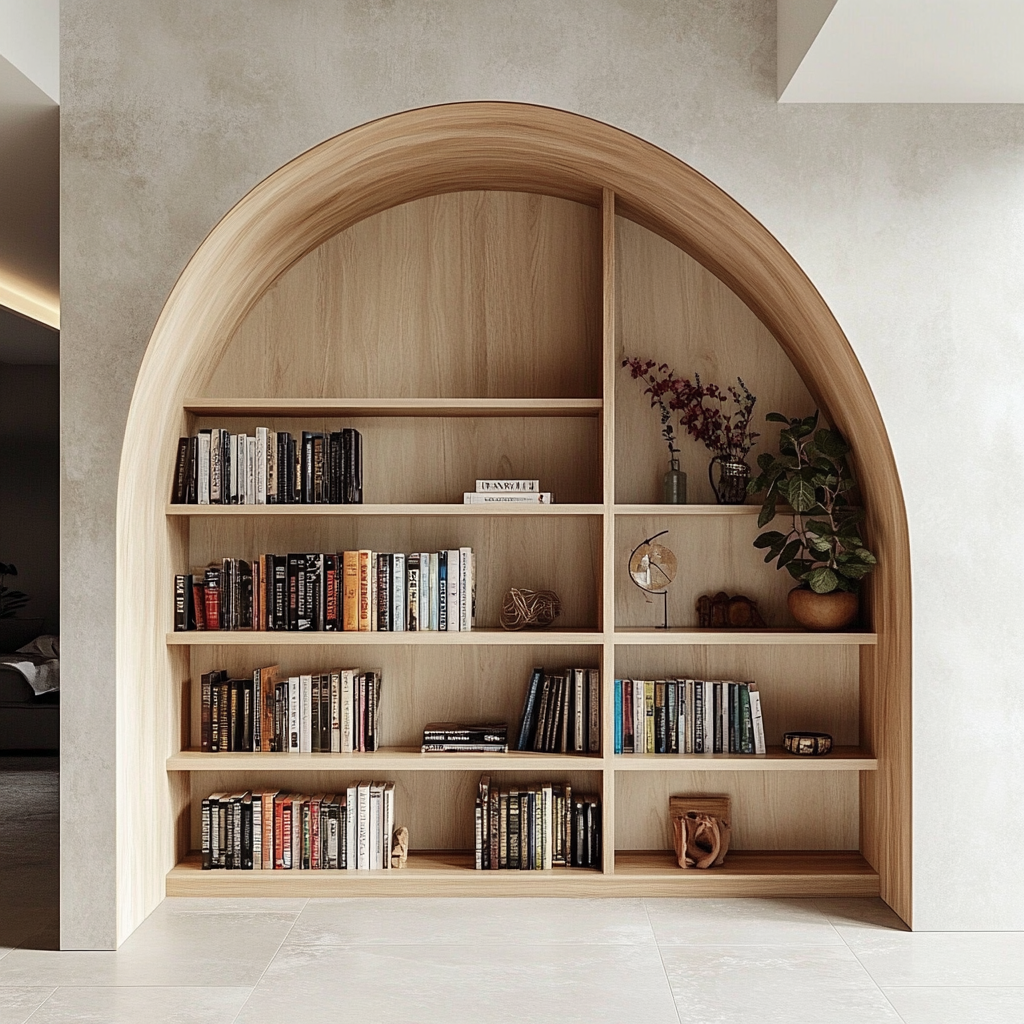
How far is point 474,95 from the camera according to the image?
3035mm

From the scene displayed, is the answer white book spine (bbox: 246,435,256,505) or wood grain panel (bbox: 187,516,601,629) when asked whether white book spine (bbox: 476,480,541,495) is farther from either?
white book spine (bbox: 246,435,256,505)

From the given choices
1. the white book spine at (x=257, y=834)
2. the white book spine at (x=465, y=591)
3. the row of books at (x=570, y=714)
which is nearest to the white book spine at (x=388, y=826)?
the white book spine at (x=257, y=834)

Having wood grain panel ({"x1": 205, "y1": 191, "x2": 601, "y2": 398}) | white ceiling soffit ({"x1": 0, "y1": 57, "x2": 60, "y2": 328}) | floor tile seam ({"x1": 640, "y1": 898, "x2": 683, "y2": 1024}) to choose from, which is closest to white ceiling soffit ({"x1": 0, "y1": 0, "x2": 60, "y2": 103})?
white ceiling soffit ({"x1": 0, "y1": 57, "x2": 60, "y2": 328})

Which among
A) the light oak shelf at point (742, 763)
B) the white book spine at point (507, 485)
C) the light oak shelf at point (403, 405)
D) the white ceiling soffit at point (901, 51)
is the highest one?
the white ceiling soffit at point (901, 51)

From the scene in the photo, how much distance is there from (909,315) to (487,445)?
55.6 inches

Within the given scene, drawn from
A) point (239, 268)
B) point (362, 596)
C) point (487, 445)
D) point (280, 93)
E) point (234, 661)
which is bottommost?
point (234, 661)

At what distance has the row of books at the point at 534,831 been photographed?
3430mm

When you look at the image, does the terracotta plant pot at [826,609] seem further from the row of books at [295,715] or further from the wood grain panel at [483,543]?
the row of books at [295,715]

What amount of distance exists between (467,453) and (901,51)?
70.2 inches

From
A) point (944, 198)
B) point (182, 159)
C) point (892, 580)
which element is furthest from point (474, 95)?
point (892, 580)

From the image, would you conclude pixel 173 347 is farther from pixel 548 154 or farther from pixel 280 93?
pixel 548 154

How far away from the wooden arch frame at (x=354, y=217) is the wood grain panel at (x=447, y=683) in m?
0.51

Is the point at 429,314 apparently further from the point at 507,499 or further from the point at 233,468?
the point at 233,468

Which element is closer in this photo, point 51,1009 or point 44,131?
point 51,1009
